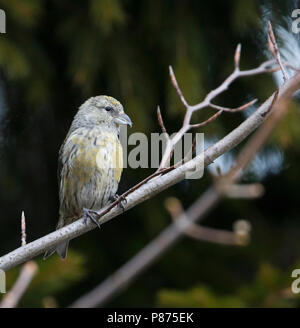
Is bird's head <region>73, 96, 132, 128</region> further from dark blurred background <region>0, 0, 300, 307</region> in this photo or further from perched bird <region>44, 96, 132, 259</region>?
dark blurred background <region>0, 0, 300, 307</region>

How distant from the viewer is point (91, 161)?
11.4ft

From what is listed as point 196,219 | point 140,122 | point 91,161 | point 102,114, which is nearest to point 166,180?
point 91,161

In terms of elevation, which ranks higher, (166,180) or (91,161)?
(91,161)

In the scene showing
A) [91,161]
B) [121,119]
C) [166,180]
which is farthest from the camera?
[121,119]

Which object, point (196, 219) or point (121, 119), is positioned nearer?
point (196, 219)

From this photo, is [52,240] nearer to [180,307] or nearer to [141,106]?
[180,307]

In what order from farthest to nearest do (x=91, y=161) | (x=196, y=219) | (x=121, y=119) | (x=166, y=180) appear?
(x=121, y=119) < (x=91, y=161) < (x=166, y=180) < (x=196, y=219)

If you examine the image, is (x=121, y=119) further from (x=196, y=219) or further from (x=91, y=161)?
(x=196, y=219)

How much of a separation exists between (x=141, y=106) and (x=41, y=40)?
890mm

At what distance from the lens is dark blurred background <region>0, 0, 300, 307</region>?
12.6ft

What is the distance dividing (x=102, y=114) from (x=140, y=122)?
423mm

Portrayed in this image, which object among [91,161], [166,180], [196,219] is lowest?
[196,219]

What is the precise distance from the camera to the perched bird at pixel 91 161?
349 centimetres

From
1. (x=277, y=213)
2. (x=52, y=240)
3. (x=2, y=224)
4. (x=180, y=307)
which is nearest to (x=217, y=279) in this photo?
(x=277, y=213)
